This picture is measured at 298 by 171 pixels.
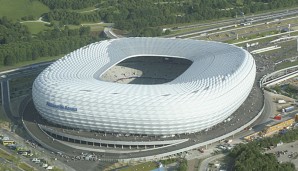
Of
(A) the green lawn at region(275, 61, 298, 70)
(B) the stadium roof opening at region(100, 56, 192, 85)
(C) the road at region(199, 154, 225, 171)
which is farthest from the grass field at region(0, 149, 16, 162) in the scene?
(A) the green lawn at region(275, 61, 298, 70)

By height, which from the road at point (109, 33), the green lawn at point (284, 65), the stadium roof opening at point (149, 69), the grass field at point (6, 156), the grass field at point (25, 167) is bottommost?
the grass field at point (25, 167)

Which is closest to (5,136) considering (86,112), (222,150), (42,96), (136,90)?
(42,96)

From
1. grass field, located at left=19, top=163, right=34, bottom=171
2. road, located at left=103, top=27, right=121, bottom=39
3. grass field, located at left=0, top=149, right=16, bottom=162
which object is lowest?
grass field, located at left=19, top=163, right=34, bottom=171

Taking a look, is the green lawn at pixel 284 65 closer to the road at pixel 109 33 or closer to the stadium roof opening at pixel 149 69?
the stadium roof opening at pixel 149 69

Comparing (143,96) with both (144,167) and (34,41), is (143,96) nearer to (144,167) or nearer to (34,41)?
(144,167)

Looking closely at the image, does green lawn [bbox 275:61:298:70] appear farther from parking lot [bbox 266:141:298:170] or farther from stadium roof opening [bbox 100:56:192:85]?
parking lot [bbox 266:141:298:170]

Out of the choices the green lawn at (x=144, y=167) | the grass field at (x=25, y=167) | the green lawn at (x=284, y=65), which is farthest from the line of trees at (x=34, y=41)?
the green lawn at (x=144, y=167)
